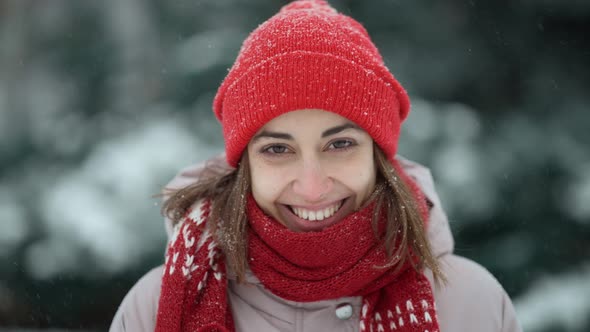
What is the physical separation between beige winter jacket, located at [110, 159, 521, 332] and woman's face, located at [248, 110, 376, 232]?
0.90 ft

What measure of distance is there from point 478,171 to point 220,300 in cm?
216

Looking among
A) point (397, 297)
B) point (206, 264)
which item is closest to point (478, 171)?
point (397, 297)

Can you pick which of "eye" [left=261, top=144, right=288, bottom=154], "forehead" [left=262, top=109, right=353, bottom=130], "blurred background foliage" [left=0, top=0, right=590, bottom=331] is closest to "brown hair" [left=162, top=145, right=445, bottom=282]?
"eye" [left=261, top=144, right=288, bottom=154]

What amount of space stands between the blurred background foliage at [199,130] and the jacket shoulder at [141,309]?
1.55 metres

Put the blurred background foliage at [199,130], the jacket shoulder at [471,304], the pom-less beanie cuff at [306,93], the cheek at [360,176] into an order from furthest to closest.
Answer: the blurred background foliage at [199,130] < the jacket shoulder at [471,304] < the cheek at [360,176] < the pom-less beanie cuff at [306,93]

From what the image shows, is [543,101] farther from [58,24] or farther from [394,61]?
[58,24]

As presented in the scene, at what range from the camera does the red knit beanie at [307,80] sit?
5.31ft

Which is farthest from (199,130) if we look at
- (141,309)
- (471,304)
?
(471,304)

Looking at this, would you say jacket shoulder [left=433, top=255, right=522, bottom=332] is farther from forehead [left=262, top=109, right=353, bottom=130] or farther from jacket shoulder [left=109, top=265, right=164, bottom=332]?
jacket shoulder [left=109, top=265, right=164, bottom=332]

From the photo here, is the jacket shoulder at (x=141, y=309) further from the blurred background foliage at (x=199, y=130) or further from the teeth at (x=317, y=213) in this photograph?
the blurred background foliage at (x=199, y=130)

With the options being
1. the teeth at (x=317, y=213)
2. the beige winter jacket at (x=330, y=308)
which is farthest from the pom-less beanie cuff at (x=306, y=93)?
the beige winter jacket at (x=330, y=308)

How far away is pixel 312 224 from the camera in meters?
1.78

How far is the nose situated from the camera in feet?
5.46

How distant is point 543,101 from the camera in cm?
333
